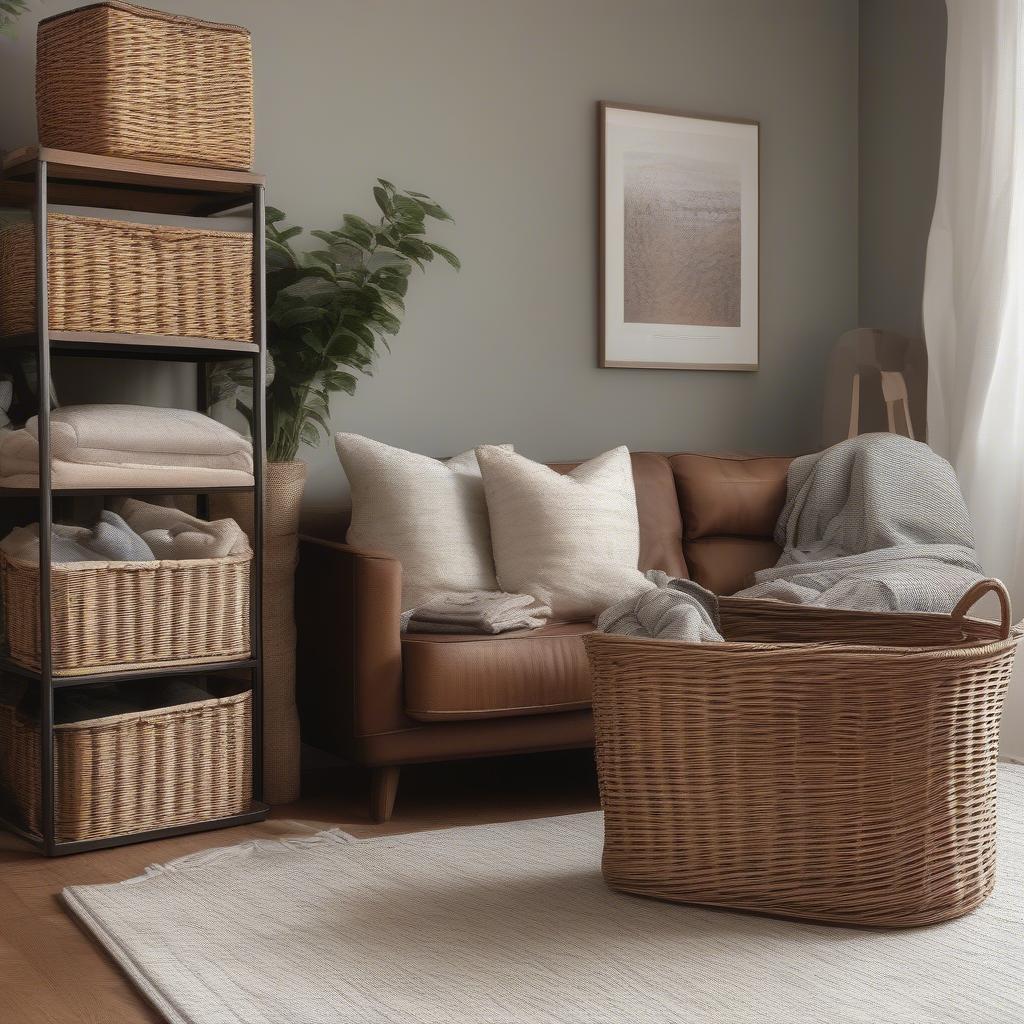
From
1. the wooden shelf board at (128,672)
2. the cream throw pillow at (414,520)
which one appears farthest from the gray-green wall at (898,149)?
the wooden shelf board at (128,672)

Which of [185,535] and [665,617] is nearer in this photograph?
[665,617]

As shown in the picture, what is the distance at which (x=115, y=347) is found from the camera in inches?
123

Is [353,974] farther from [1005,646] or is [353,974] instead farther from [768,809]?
[1005,646]

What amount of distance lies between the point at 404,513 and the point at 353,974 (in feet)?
4.87

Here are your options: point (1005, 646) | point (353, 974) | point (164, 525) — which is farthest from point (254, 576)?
point (1005, 646)

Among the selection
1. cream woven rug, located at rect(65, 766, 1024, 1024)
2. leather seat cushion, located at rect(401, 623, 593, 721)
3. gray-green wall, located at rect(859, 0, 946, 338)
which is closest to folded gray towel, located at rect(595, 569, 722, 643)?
leather seat cushion, located at rect(401, 623, 593, 721)

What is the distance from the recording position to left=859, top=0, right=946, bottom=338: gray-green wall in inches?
178

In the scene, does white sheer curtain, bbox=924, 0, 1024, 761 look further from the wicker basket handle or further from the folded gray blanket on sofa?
the wicker basket handle

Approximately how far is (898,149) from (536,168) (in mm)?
1410

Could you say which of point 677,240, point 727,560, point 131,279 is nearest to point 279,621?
point 131,279

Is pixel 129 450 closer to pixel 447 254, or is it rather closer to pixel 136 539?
pixel 136 539

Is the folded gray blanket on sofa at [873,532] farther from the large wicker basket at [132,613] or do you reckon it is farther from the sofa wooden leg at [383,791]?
the large wicker basket at [132,613]

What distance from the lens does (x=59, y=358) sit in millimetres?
3363

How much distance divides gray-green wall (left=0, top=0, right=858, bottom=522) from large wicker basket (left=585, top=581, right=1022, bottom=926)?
1.64 metres
